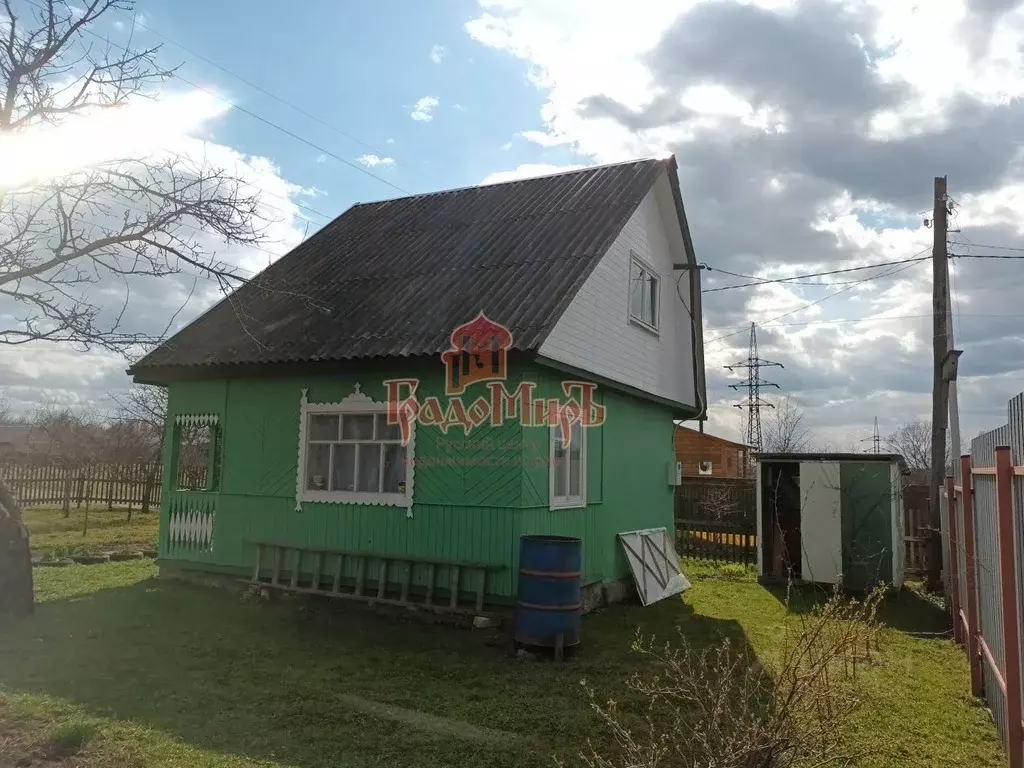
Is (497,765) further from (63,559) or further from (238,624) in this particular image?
(63,559)

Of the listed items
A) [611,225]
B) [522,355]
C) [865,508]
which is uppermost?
[611,225]

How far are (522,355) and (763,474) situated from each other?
277 inches

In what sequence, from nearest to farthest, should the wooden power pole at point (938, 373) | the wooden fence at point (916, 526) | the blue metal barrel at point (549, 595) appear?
the blue metal barrel at point (549, 595) → the wooden power pole at point (938, 373) → the wooden fence at point (916, 526)

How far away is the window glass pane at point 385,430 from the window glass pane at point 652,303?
4905mm

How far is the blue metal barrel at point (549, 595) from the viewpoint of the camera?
7094 millimetres

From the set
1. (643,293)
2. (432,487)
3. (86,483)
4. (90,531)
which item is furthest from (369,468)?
(86,483)

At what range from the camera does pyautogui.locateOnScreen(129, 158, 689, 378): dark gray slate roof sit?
8859 mm

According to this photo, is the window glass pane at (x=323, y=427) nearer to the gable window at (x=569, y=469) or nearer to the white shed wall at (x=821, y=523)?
the gable window at (x=569, y=469)

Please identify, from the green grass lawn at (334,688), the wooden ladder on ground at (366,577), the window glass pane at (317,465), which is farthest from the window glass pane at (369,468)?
the green grass lawn at (334,688)

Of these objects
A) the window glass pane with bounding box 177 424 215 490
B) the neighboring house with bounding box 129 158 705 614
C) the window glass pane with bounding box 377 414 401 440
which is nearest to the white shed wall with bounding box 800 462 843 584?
the neighboring house with bounding box 129 158 705 614

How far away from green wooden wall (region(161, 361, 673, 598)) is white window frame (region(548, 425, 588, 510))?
12 cm

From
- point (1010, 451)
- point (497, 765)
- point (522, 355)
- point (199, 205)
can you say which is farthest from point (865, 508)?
point (199, 205)

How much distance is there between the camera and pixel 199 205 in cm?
714

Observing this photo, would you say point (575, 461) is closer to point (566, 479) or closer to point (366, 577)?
point (566, 479)
